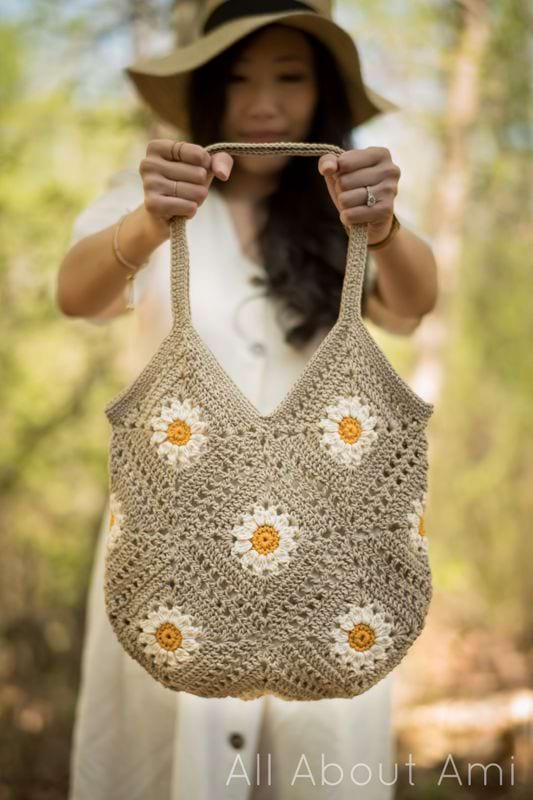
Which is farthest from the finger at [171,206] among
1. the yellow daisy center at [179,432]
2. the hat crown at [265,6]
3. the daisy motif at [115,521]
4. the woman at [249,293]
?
the hat crown at [265,6]

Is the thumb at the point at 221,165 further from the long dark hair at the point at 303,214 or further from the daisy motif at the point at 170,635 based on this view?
the daisy motif at the point at 170,635

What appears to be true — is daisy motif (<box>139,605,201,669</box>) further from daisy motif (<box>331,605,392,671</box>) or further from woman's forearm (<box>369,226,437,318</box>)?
woman's forearm (<box>369,226,437,318</box>)

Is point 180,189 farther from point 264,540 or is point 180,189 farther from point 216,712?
point 216,712

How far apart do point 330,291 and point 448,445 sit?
123 inches

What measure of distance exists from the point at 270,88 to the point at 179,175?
0.51 meters

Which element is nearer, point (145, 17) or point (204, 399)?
point (204, 399)

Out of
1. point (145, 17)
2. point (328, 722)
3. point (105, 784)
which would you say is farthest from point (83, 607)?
point (145, 17)

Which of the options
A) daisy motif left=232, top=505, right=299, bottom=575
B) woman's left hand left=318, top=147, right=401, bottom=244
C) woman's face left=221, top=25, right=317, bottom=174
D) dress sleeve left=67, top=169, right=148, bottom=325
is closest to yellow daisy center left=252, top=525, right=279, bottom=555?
daisy motif left=232, top=505, right=299, bottom=575

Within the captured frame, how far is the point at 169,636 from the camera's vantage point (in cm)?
109

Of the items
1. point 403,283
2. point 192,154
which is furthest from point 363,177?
point 403,283

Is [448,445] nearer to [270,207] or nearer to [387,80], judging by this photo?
[387,80]

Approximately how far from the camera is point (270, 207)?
1.72m

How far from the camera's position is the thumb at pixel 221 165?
115 cm

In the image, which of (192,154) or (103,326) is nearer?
(192,154)
